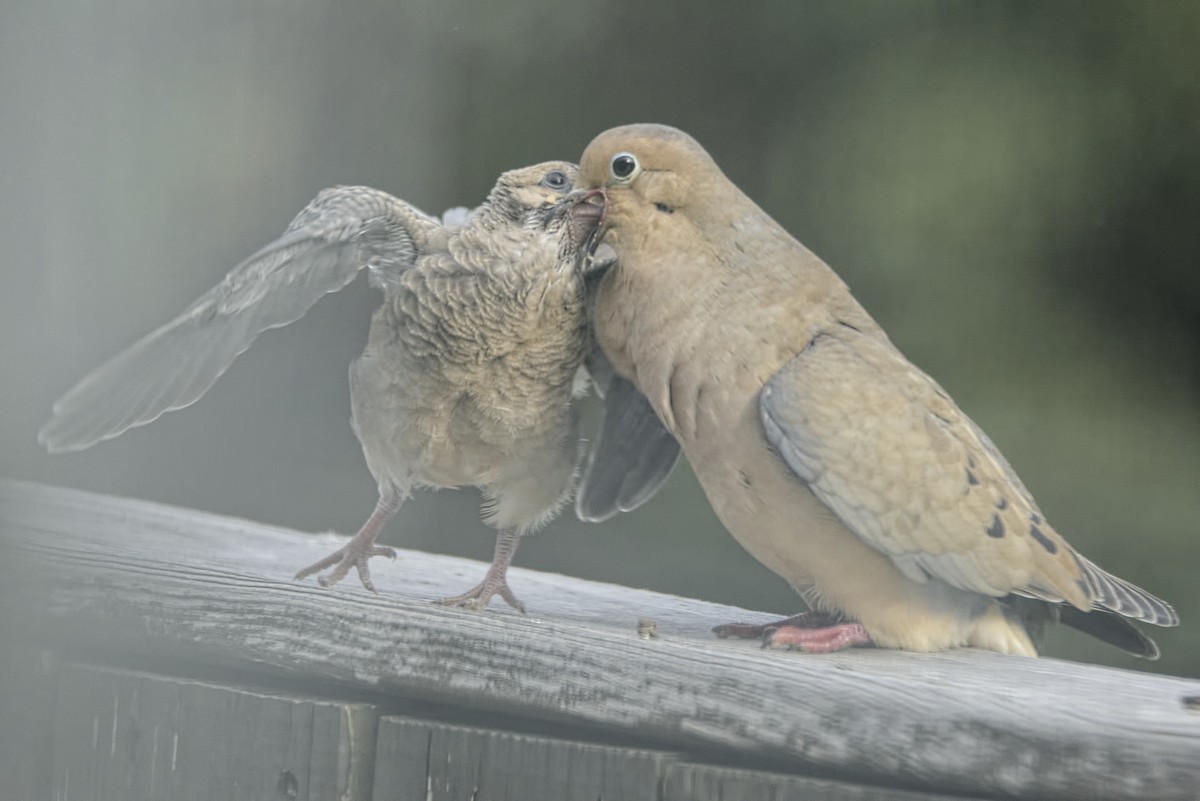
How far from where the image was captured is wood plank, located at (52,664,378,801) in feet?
4.09

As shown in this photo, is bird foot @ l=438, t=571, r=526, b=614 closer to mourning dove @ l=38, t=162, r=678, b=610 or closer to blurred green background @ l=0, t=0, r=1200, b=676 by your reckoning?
mourning dove @ l=38, t=162, r=678, b=610

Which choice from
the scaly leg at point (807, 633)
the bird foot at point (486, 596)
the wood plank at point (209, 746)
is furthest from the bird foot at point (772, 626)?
the wood plank at point (209, 746)

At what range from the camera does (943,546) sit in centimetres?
142

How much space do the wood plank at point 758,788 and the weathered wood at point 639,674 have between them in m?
0.02

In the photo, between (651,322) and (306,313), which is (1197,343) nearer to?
(651,322)

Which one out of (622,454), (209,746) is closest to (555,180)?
(622,454)

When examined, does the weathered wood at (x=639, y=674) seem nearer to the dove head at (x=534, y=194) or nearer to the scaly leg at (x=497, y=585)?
the scaly leg at (x=497, y=585)

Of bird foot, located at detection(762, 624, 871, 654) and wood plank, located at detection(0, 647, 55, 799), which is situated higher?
bird foot, located at detection(762, 624, 871, 654)

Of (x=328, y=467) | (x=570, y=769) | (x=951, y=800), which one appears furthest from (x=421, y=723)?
(x=328, y=467)

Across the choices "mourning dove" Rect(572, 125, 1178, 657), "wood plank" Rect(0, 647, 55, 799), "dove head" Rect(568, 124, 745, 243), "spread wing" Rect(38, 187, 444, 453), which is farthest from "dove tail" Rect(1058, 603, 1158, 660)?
"wood plank" Rect(0, 647, 55, 799)

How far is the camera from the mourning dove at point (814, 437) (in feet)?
4.67

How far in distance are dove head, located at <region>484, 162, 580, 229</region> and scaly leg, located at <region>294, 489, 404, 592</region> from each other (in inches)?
17.4

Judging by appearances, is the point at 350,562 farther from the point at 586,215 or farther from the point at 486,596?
the point at 586,215

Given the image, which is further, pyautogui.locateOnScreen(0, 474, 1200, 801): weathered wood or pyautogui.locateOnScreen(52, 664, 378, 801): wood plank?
pyautogui.locateOnScreen(52, 664, 378, 801): wood plank
